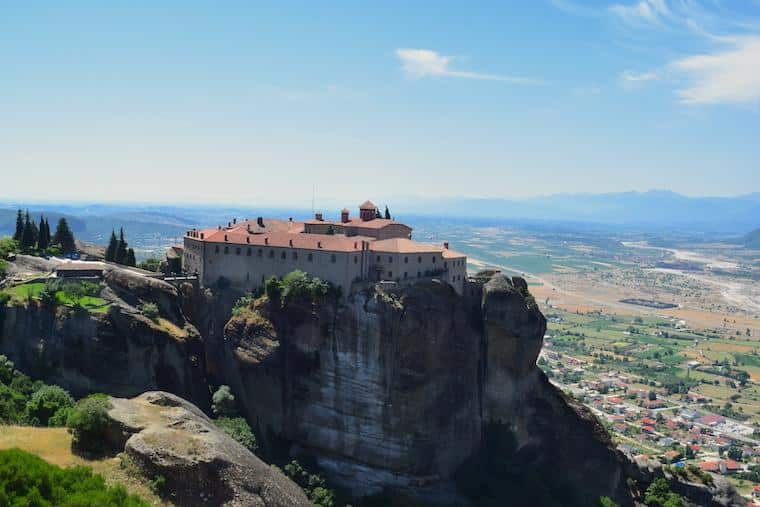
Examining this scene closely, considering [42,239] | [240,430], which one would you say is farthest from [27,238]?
[240,430]

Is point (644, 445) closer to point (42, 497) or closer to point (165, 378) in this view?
point (165, 378)

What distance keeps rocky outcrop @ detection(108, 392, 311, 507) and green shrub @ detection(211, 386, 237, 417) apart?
2845 cm

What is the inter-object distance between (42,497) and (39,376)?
114 feet

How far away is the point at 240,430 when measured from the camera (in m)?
59.8

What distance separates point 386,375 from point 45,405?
25394 mm

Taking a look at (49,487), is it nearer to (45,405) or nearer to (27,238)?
(45,405)

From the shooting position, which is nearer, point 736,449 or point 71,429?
point 71,429

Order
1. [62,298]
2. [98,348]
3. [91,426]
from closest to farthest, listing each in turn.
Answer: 1. [91,426]
2. [98,348]
3. [62,298]

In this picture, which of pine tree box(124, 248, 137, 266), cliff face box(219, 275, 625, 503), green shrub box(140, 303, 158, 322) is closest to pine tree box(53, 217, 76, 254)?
pine tree box(124, 248, 137, 266)

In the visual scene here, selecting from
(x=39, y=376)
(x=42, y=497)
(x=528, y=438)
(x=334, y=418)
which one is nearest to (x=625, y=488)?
(x=528, y=438)

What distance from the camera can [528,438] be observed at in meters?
67.6

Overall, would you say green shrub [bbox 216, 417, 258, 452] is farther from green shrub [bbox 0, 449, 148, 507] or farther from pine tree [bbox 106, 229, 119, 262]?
green shrub [bbox 0, 449, 148, 507]

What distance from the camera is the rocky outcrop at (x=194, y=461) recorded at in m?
29.0

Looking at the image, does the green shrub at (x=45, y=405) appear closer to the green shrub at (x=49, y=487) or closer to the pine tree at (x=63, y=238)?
the green shrub at (x=49, y=487)
